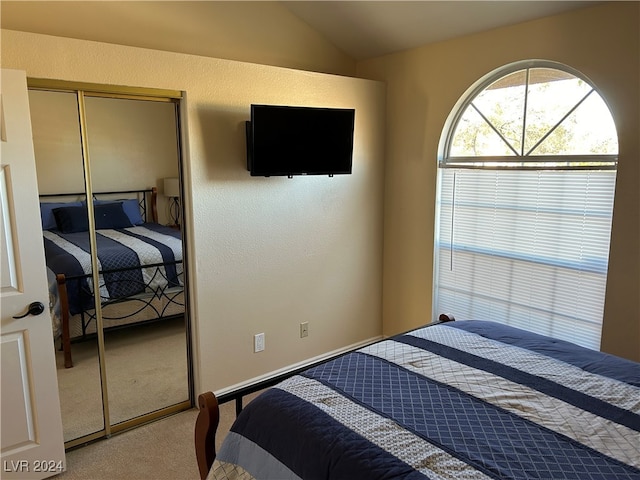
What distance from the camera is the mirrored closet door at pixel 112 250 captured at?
7.76ft

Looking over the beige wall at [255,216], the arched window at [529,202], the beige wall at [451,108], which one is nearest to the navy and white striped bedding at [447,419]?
the beige wall at [451,108]

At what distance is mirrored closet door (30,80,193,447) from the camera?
237 cm

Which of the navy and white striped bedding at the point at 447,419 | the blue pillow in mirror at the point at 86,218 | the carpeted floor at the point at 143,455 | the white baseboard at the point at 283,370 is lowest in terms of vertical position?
the carpeted floor at the point at 143,455

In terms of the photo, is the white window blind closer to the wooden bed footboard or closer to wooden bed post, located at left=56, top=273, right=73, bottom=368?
the wooden bed footboard

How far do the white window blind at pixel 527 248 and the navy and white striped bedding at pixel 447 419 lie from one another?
0.76 m

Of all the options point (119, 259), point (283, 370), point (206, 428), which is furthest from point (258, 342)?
point (206, 428)

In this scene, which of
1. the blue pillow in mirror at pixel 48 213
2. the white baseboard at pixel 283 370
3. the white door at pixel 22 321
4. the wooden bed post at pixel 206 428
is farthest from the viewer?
the white baseboard at pixel 283 370

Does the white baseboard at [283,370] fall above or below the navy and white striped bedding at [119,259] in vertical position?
below

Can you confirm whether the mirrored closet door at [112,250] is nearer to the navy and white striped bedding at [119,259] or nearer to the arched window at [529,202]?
the navy and white striped bedding at [119,259]

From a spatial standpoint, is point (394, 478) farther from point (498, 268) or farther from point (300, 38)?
point (300, 38)

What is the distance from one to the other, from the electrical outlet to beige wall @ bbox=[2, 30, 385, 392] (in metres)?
0.04

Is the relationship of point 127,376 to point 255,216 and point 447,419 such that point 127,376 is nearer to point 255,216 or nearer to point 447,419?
point 255,216

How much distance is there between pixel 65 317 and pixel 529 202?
2.75m

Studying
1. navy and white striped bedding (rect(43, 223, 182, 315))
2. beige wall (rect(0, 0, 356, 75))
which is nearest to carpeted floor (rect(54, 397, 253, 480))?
navy and white striped bedding (rect(43, 223, 182, 315))
